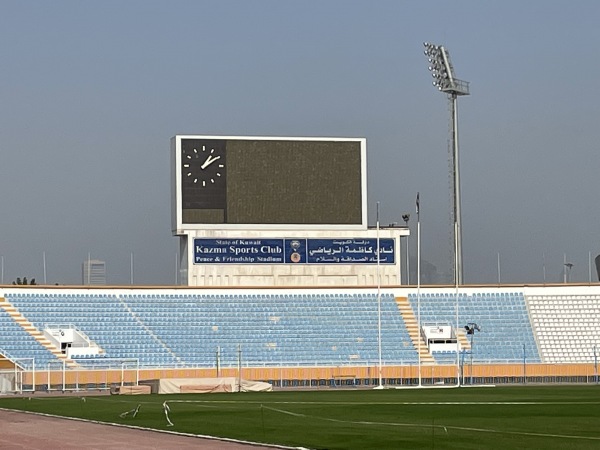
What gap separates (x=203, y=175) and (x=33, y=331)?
13123mm

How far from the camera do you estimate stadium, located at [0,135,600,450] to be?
73500 millimetres

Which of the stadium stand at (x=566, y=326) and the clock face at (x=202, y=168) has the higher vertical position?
the clock face at (x=202, y=168)

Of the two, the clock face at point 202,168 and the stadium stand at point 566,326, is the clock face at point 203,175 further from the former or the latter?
the stadium stand at point 566,326

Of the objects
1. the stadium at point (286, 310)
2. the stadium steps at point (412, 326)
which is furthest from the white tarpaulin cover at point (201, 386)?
the stadium steps at point (412, 326)

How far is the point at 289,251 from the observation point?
79062mm

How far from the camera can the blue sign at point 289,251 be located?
7794cm

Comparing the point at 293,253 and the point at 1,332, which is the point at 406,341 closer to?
the point at 293,253

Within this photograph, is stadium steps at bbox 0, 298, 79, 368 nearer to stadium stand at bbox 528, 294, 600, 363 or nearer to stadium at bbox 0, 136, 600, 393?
stadium at bbox 0, 136, 600, 393

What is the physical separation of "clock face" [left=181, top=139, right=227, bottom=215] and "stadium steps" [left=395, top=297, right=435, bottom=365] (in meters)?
13.4

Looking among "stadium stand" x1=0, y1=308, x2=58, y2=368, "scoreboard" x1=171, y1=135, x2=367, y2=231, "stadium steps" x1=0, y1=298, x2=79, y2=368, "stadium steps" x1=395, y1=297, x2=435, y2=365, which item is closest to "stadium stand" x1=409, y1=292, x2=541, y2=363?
"stadium steps" x1=395, y1=297, x2=435, y2=365

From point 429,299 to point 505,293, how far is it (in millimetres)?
5267

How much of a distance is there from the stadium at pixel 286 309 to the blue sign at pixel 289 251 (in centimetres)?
9

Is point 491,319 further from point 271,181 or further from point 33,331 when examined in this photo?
point 33,331

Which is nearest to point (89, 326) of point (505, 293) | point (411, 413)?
point (505, 293)
